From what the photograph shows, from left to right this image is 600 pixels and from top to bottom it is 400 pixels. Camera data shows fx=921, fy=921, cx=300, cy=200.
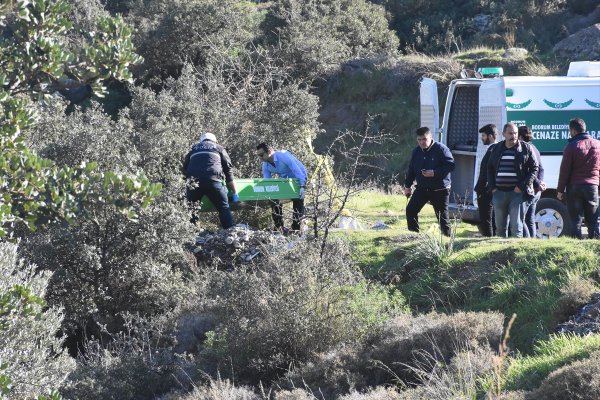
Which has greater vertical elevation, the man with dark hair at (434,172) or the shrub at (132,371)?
the man with dark hair at (434,172)

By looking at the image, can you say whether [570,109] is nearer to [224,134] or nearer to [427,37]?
[224,134]

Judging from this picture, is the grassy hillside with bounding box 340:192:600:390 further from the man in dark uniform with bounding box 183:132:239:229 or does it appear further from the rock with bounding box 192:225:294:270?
the man in dark uniform with bounding box 183:132:239:229

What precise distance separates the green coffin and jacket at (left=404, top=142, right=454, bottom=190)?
1805 millimetres

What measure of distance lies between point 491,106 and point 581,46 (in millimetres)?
13978

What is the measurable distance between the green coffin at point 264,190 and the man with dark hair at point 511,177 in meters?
2.67

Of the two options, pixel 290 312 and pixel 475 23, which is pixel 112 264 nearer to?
pixel 290 312

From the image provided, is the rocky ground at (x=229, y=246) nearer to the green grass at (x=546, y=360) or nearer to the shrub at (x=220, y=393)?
the shrub at (x=220, y=393)

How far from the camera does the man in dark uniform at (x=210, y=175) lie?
11.1 m

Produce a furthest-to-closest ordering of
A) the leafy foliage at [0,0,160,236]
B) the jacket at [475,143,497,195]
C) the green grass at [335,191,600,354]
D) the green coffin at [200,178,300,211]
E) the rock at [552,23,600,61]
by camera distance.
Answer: the rock at [552,23,600,61], the green coffin at [200,178,300,211], the jacket at [475,143,497,195], the green grass at [335,191,600,354], the leafy foliage at [0,0,160,236]

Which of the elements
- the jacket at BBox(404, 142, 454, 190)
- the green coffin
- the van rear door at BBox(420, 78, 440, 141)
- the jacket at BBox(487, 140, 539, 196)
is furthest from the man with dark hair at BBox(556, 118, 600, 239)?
the green coffin

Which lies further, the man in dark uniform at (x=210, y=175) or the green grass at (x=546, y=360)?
the man in dark uniform at (x=210, y=175)

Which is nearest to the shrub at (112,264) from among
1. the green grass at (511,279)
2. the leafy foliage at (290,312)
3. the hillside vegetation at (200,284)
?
the hillside vegetation at (200,284)

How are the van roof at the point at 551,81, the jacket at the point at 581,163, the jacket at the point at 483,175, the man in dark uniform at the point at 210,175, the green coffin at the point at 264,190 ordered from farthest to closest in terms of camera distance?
the van roof at the point at 551,81 → the green coffin at the point at 264,190 → the man in dark uniform at the point at 210,175 → the jacket at the point at 483,175 → the jacket at the point at 581,163

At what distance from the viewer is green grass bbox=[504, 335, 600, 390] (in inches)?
239
